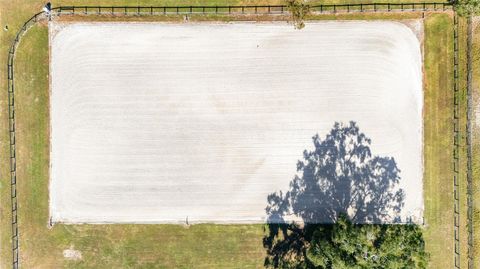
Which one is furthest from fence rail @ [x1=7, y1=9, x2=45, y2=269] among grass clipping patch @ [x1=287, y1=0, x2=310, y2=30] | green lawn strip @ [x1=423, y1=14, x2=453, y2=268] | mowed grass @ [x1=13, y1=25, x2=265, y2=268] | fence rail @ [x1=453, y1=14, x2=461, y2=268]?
fence rail @ [x1=453, y1=14, x2=461, y2=268]

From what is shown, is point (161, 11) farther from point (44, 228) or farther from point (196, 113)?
point (44, 228)

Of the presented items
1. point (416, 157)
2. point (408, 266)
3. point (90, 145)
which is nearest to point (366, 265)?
point (408, 266)

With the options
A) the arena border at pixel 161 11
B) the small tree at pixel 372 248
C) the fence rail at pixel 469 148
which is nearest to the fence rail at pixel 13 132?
the arena border at pixel 161 11

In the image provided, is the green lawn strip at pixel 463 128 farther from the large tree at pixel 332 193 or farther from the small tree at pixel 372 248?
the small tree at pixel 372 248

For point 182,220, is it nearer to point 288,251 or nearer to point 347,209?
point 288,251

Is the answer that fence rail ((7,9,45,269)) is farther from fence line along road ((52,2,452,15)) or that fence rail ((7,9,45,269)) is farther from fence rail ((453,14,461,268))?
fence rail ((453,14,461,268))

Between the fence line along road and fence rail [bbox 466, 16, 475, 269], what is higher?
the fence line along road
